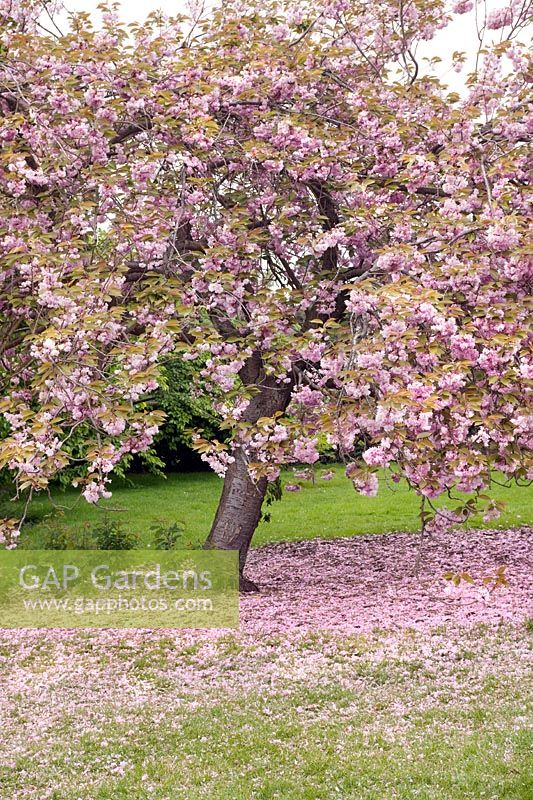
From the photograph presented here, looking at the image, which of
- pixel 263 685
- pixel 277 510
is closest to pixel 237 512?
pixel 263 685

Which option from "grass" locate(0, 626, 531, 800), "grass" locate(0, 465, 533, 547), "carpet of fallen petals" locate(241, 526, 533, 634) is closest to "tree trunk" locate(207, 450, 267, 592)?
"carpet of fallen petals" locate(241, 526, 533, 634)

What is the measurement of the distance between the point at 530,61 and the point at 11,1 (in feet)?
13.3

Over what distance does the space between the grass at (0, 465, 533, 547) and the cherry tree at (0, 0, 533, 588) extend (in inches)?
201

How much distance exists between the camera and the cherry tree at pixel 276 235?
4625mm

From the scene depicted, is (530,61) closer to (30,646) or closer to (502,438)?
(502,438)

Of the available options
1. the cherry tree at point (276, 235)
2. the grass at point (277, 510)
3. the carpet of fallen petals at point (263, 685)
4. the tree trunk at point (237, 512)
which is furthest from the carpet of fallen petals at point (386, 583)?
the cherry tree at point (276, 235)

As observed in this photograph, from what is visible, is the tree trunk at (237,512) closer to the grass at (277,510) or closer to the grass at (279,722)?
the grass at (279,722)

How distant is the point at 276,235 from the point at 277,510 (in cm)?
879

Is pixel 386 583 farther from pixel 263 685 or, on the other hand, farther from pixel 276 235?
pixel 276 235

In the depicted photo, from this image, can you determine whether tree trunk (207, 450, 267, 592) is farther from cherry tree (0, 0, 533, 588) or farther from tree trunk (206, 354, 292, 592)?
cherry tree (0, 0, 533, 588)

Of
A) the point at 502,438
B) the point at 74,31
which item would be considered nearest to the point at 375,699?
the point at 502,438

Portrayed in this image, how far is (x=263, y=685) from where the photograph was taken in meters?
5.80

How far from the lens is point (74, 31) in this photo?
22.7 feet

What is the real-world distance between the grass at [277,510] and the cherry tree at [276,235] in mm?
5099
